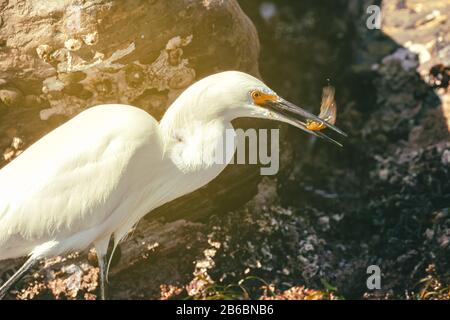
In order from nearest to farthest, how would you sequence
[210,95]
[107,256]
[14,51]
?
[210,95] → [14,51] → [107,256]

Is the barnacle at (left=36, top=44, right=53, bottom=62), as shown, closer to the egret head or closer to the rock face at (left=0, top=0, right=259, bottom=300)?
the rock face at (left=0, top=0, right=259, bottom=300)

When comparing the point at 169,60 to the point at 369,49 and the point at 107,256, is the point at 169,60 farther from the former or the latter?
the point at 369,49

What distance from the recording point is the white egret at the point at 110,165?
1781mm

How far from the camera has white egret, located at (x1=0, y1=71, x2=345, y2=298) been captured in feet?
5.84

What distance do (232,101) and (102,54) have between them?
0.46m

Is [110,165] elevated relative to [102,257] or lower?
elevated

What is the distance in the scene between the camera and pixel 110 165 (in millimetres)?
1789

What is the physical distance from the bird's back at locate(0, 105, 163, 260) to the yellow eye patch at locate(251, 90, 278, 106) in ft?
1.00

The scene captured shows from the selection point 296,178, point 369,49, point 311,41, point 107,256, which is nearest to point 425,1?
point 369,49

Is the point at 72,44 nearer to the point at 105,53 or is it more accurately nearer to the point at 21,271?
the point at 105,53

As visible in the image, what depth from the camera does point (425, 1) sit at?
8.16 feet

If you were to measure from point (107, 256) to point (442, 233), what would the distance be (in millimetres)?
1172

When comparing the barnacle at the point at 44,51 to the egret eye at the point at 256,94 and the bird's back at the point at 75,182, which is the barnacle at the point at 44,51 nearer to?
the bird's back at the point at 75,182

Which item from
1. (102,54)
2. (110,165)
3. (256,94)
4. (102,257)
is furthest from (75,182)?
(256,94)
